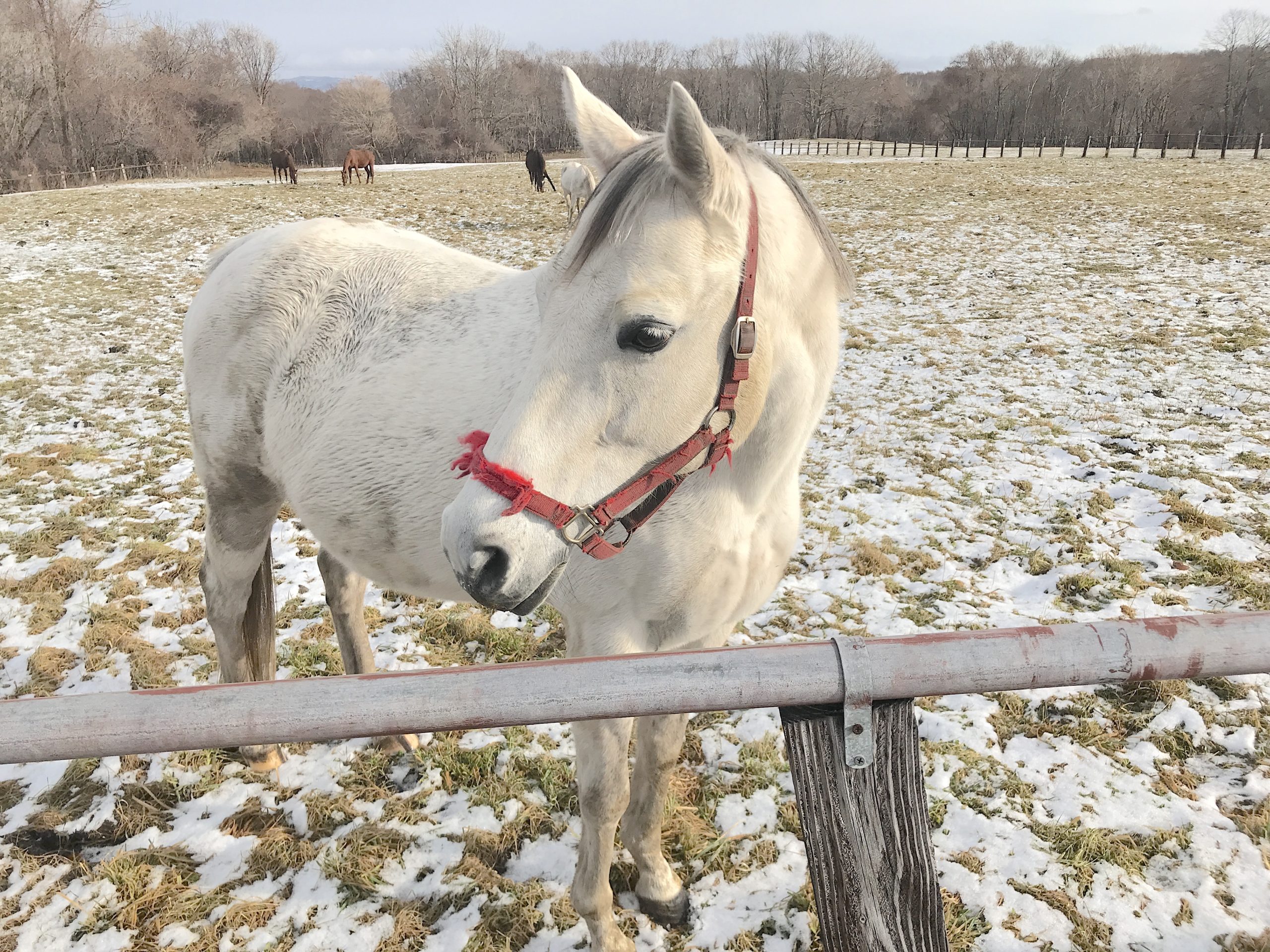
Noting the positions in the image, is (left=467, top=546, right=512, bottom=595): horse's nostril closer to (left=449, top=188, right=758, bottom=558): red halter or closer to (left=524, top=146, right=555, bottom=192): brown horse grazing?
(left=449, top=188, right=758, bottom=558): red halter

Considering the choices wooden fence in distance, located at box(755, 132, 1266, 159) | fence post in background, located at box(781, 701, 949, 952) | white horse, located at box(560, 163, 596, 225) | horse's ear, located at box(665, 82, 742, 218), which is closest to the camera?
fence post in background, located at box(781, 701, 949, 952)

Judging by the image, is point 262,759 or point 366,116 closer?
point 262,759

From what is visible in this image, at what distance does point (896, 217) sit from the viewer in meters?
15.8

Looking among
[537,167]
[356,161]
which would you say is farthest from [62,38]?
[537,167]

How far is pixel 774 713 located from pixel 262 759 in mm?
Result: 2382

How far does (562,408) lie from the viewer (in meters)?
1.43

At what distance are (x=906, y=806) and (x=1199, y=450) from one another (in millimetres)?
5899

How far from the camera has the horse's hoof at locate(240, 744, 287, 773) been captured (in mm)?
3014

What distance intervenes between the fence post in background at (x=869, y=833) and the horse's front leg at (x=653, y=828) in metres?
1.23

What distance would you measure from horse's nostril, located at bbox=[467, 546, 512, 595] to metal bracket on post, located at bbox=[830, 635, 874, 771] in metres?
0.64

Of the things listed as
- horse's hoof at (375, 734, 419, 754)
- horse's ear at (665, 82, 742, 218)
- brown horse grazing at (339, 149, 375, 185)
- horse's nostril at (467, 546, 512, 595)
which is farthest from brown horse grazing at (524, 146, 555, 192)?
horse's nostril at (467, 546, 512, 595)

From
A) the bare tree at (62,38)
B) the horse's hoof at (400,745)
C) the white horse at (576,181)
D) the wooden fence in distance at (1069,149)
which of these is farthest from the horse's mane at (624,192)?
the bare tree at (62,38)

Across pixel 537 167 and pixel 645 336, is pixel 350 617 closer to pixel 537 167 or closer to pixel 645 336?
pixel 645 336

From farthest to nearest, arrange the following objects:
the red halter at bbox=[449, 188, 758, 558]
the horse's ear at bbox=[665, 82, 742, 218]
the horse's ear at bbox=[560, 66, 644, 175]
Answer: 1. the horse's ear at bbox=[560, 66, 644, 175]
2. the red halter at bbox=[449, 188, 758, 558]
3. the horse's ear at bbox=[665, 82, 742, 218]
